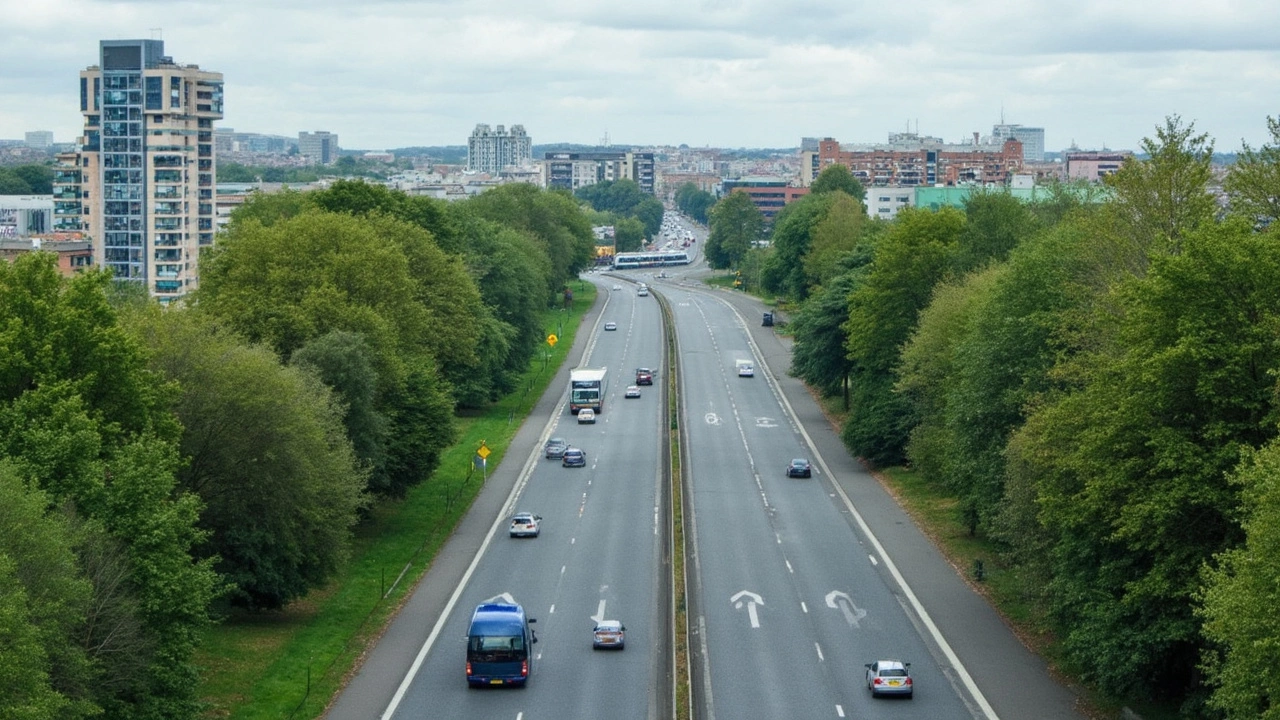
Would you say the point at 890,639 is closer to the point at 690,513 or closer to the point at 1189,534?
the point at 1189,534

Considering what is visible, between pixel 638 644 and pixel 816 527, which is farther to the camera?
pixel 816 527

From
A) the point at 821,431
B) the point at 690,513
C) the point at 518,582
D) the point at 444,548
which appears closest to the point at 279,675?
the point at 518,582

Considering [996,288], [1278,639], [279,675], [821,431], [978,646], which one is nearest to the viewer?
[1278,639]

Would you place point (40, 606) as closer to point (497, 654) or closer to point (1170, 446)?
point (497, 654)

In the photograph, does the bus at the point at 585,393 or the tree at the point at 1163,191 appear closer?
the tree at the point at 1163,191

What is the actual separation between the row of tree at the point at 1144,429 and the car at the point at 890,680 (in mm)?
4028

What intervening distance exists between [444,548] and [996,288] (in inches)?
864

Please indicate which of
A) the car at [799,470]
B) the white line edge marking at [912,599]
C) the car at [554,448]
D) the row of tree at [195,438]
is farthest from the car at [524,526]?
the car at [554,448]

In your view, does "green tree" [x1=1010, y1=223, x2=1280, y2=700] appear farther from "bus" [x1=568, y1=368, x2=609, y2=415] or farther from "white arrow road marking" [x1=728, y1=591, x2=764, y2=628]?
"bus" [x1=568, y1=368, x2=609, y2=415]

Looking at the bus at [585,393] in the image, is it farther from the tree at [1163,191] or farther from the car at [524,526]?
the tree at [1163,191]

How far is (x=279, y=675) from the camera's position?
43625mm

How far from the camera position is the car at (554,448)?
83.6m

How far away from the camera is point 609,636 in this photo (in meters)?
47.1

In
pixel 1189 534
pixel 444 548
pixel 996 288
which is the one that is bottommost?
pixel 444 548
